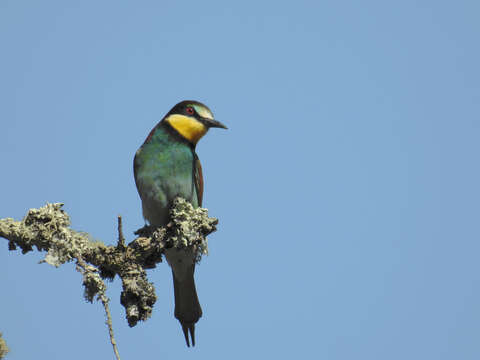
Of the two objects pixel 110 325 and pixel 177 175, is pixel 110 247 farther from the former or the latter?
pixel 177 175

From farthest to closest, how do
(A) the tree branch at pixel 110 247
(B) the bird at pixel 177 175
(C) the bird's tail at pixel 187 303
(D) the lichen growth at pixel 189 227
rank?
(C) the bird's tail at pixel 187 303 → (B) the bird at pixel 177 175 → (D) the lichen growth at pixel 189 227 → (A) the tree branch at pixel 110 247

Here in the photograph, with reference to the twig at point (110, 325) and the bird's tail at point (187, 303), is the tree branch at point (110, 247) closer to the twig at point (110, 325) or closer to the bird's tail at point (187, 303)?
the twig at point (110, 325)

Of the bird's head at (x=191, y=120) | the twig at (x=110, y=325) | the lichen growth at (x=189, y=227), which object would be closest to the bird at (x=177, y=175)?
the bird's head at (x=191, y=120)

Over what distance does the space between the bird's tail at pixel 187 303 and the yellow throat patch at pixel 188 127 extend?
152cm

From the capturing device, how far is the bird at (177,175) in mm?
7180

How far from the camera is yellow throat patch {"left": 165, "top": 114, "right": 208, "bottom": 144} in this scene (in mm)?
7801

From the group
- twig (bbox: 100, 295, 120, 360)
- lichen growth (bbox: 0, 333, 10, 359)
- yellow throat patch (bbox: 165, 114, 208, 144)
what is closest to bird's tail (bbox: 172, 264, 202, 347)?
yellow throat patch (bbox: 165, 114, 208, 144)

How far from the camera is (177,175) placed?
731 centimetres

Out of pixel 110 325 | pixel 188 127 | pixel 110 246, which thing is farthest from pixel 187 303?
pixel 110 325

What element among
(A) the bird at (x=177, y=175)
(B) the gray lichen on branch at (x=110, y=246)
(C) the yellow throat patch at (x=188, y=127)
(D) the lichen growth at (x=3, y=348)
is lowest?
(D) the lichen growth at (x=3, y=348)

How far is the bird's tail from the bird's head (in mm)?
1560

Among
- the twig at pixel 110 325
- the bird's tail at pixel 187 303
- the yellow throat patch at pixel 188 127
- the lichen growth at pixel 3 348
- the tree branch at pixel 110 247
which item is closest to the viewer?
the lichen growth at pixel 3 348

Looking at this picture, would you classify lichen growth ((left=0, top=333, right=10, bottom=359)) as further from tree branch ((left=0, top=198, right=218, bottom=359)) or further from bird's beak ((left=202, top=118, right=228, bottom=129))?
bird's beak ((left=202, top=118, right=228, bottom=129))

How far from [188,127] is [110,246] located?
9.60 feet
